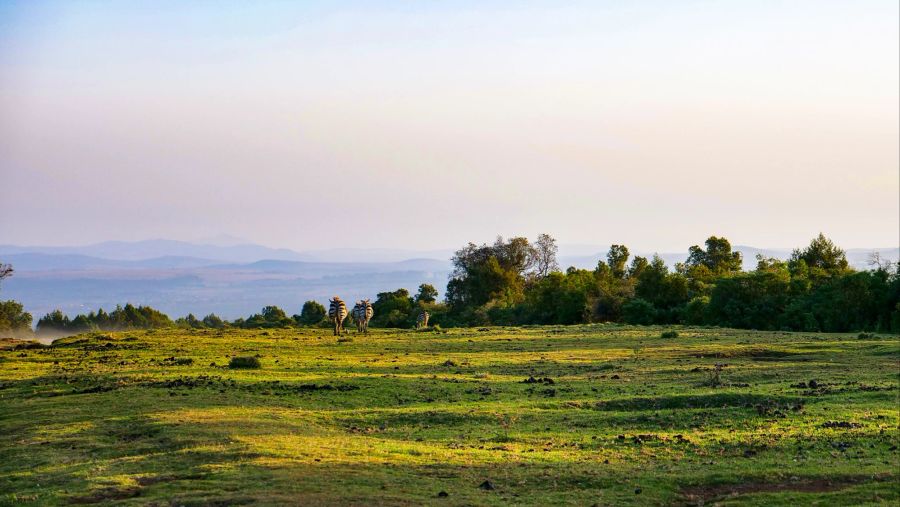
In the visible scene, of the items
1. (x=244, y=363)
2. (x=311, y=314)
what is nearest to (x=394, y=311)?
(x=311, y=314)

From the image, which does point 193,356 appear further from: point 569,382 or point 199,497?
point 199,497

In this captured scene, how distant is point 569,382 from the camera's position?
83.9ft

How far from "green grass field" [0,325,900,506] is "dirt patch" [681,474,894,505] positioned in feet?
0.15

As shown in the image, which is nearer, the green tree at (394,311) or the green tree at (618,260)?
the green tree at (394,311)

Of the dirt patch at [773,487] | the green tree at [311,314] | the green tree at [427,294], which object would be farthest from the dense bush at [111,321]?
the dirt patch at [773,487]

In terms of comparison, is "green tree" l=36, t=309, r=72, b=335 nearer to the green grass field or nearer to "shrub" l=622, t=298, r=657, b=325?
"shrub" l=622, t=298, r=657, b=325

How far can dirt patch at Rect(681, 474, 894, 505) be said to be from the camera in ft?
44.5

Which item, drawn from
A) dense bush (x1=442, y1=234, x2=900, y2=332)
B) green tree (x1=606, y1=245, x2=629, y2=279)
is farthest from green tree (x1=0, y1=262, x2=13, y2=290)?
green tree (x1=606, y1=245, x2=629, y2=279)

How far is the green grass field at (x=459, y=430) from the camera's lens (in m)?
13.8

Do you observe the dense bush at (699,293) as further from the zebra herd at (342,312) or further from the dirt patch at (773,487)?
the dirt patch at (773,487)

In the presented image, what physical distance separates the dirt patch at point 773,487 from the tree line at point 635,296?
121 ft

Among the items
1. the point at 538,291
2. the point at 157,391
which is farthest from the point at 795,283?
the point at 157,391

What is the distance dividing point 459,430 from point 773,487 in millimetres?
6651

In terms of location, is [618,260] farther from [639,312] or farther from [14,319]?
[14,319]
